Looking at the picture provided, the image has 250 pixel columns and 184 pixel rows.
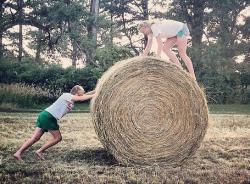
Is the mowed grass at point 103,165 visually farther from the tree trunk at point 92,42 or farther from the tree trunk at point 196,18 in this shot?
the tree trunk at point 196,18

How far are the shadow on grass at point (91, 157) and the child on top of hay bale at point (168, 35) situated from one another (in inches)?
61.6

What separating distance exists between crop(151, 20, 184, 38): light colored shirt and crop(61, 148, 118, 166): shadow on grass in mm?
1863

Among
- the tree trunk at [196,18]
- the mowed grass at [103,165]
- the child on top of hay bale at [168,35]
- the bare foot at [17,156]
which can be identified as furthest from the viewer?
the tree trunk at [196,18]

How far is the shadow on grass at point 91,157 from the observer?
21.2 ft

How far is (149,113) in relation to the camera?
6.76 m

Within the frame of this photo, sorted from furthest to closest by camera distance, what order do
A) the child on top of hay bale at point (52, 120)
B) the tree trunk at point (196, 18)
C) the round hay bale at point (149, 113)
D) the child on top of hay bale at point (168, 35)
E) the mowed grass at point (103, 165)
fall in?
the tree trunk at point (196, 18)
the child on top of hay bale at point (168, 35)
the child on top of hay bale at point (52, 120)
the round hay bale at point (149, 113)
the mowed grass at point (103, 165)

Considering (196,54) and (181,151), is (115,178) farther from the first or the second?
(196,54)

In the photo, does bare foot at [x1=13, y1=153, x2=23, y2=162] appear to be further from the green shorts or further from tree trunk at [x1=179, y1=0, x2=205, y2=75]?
tree trunk at [x1=179, y1=0, x2=205, y2=75]

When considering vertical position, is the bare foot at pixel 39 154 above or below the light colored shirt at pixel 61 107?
below

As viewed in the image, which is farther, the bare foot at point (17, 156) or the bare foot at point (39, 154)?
the bare foot at point (39, 154)

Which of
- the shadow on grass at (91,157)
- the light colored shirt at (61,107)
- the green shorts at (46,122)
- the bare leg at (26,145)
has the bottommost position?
the shadow on grass at (91,157)

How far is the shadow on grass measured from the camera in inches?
255

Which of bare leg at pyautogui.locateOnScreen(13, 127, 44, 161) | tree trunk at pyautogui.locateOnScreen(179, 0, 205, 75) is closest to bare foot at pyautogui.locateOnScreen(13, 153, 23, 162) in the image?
bare leg at pyautogui.locateOnScreen(13, 127, 44, 161)

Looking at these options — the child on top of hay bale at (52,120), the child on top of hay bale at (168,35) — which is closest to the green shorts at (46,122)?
the child on top of hay bale at (52,120)
